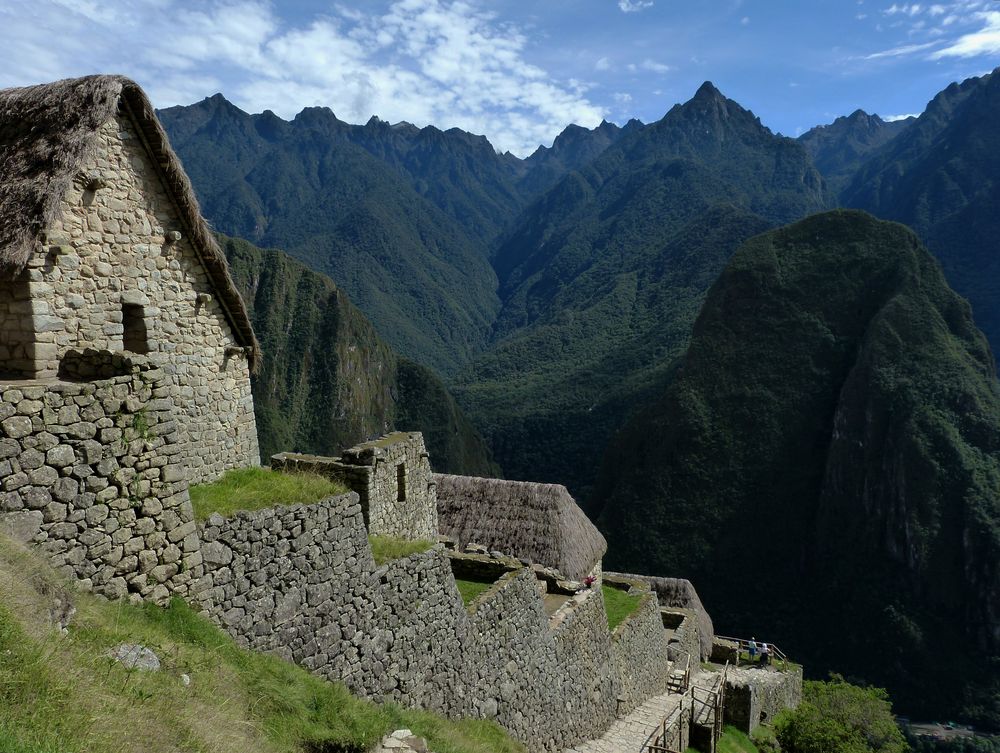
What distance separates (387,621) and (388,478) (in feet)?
9.63

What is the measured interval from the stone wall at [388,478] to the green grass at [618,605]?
6870 mm

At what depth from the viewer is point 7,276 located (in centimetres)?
562

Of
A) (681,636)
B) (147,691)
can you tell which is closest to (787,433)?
(681,636)

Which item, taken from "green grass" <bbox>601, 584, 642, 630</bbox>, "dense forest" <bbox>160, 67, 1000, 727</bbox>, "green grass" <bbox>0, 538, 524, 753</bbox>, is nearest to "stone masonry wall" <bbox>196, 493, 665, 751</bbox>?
"green grass" <bbox>0, 538, 524, 753</bbox>

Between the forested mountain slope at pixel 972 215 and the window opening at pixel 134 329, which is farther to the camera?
the forested mountain slope at pixel 972 215

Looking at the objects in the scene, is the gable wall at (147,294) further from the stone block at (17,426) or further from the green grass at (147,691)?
the green grass at (147,691)

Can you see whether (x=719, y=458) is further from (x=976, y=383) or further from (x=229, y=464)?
(x=229, y=464)

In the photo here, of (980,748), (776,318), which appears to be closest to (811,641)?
(980,748)

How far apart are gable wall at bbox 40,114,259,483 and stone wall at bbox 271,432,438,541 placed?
1.21 m

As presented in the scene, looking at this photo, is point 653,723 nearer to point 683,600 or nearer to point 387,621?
point 387,621

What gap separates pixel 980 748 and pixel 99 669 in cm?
6970

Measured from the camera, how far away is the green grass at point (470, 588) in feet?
34.0

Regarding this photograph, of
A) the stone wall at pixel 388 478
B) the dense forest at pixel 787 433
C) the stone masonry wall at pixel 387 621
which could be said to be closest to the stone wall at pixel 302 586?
the stone masonry wall at pixel 387 621

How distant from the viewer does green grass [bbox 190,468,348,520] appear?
6277 millimetres
